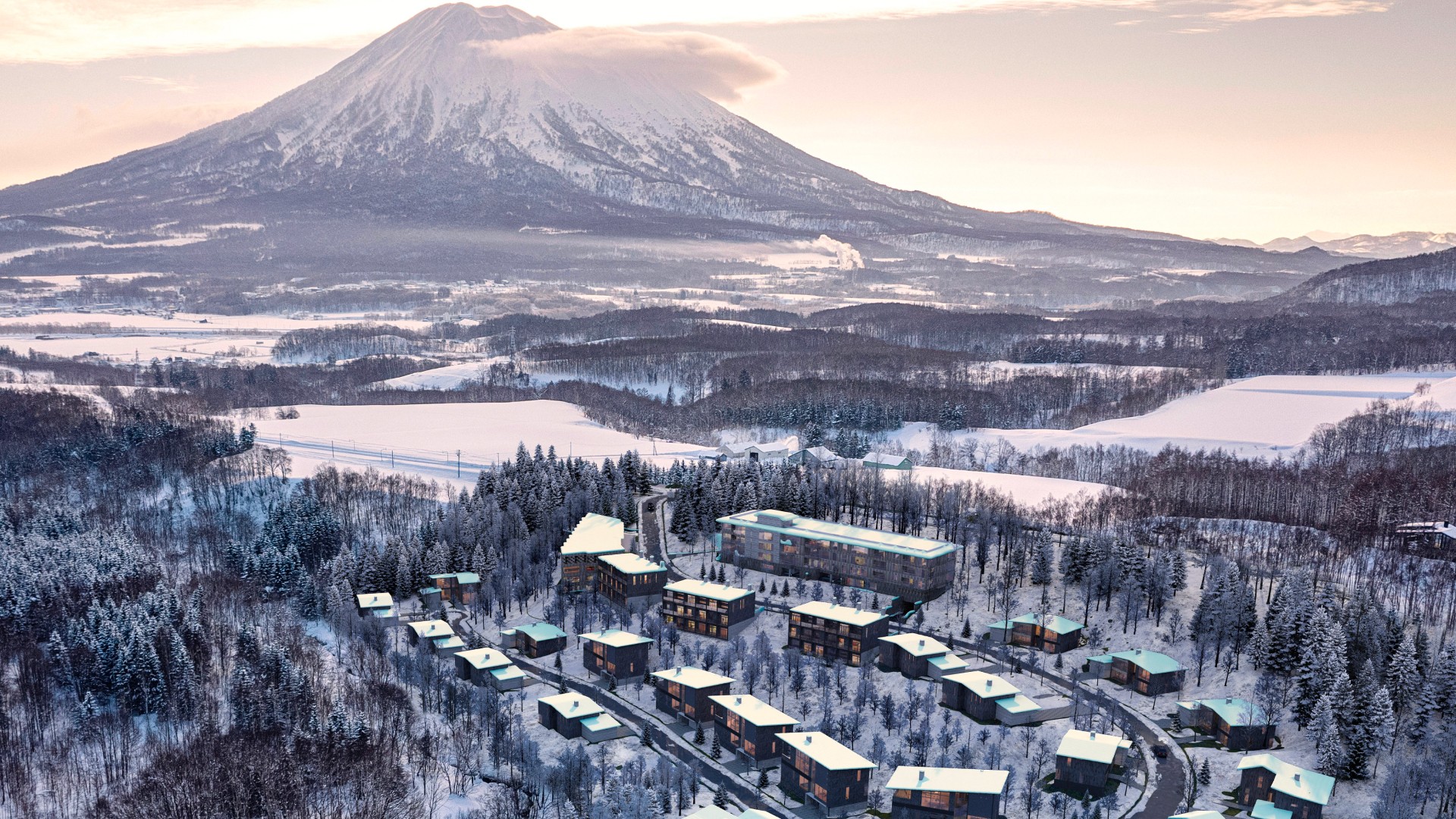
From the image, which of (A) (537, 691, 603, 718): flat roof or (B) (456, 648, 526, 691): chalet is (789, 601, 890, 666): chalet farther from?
(B) (456, 648, 526, 691): chalet

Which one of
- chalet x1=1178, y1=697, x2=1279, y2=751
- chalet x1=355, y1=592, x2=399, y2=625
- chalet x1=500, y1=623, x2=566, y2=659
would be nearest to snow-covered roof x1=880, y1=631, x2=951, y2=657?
chalet x1=1178, y1=697, x2=1279, y2=751

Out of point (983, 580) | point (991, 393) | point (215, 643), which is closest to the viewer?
point (215, 643)

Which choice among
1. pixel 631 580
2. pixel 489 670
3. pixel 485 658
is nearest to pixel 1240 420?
pixel 631 580

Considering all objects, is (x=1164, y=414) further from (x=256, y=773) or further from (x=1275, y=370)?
(x=256, y=773)

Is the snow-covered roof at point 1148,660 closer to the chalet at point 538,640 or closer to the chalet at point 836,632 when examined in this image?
the chalet at point 836,632

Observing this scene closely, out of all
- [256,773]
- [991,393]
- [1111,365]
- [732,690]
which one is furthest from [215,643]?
[1111,365]

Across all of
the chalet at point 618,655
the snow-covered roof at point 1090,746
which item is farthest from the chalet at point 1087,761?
the chalet at point 618,655
